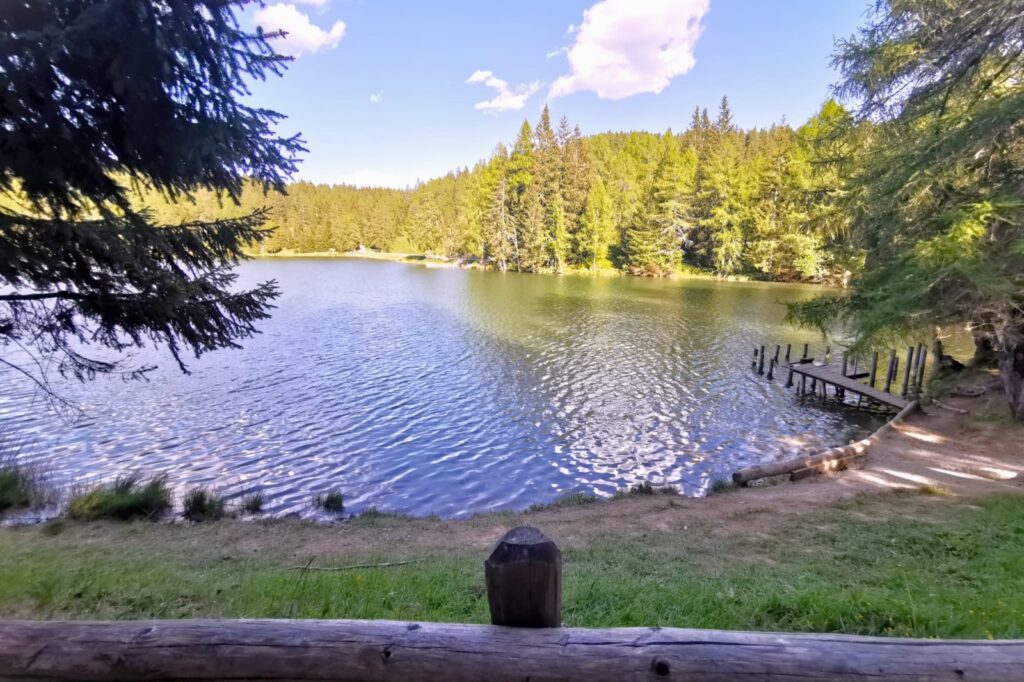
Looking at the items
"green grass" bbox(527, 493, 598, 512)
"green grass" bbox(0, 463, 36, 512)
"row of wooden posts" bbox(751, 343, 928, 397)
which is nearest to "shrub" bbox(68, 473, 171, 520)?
"green grass" bbox(0, 463, 36, 512)

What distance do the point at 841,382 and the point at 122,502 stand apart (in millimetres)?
21098

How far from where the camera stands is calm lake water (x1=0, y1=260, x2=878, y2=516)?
12586 millimetres

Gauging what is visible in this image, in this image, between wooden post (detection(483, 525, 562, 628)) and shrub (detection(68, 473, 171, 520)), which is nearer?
wooden post (detection(483, 525, 562, 628))

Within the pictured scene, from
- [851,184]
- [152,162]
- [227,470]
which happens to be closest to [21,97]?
[152,162]

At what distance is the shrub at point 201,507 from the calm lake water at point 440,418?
0.97 metres

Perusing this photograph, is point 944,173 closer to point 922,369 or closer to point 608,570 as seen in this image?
point 922,369

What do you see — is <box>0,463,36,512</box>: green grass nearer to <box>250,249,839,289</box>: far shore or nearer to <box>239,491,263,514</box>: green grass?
<box>239,491,263,514</box>: green grass

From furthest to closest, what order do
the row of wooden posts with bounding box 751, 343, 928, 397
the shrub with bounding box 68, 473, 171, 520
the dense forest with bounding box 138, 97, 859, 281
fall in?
the dense forest with bounding box 138, 97, 859, 281, the row of wooden posts with bounding box 751, 343, 928, 397, the shrub with bounding box 68, 473, 171, 520

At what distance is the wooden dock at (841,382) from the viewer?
17359mm

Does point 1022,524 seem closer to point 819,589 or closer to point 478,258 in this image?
point 819,589

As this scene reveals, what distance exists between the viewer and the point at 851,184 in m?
15.5

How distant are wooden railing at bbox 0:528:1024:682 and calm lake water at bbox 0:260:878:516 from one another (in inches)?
358

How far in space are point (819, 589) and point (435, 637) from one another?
416 cm

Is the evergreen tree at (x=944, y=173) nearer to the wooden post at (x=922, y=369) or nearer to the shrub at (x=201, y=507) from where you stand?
the wooden post at (x=922, y=369)
